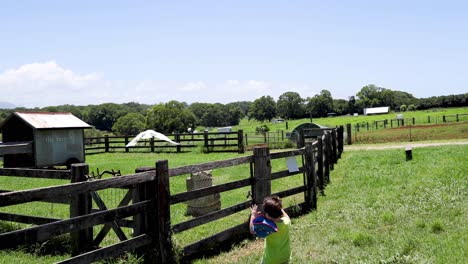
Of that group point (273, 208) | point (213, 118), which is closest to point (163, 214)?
point (273, 208)

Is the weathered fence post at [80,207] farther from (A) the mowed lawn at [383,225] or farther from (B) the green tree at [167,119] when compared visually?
(B) the green tree at [167,119]

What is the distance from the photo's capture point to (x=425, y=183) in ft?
35.5

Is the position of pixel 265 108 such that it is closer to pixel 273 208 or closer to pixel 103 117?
pixel 103 117

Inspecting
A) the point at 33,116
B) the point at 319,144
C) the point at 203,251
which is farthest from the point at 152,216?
the point at 33,116

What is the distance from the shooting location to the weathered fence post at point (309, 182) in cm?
951

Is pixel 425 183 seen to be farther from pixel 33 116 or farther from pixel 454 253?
pixel 33 116

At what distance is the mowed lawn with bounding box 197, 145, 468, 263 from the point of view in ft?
19.5

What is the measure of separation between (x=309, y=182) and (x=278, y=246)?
5.04m

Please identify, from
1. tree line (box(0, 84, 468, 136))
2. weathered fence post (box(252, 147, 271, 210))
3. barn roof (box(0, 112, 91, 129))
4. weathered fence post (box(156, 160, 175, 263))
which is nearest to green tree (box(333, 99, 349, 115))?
tree line (box(0, 84, 468, 136))

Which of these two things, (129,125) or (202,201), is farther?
(129,125)

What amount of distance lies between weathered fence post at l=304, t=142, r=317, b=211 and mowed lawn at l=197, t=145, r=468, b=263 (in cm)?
29

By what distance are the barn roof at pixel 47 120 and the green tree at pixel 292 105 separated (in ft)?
439

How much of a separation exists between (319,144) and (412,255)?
21.1 feet

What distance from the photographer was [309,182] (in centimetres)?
959
